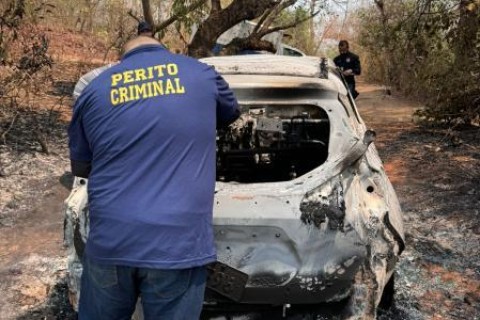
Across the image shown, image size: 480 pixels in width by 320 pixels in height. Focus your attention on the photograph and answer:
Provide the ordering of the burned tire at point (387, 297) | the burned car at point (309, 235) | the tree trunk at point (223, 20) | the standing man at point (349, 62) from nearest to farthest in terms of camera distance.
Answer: the burned car at point (309, 235) → the burned tire at point (387, 297) → the tree trunk at point (223, 20) → the standing man at point (349, 62)

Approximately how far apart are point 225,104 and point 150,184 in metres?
0.52

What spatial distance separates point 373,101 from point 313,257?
1325cm

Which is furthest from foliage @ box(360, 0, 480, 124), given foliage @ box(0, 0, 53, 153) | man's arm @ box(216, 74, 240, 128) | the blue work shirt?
the blue work shirt

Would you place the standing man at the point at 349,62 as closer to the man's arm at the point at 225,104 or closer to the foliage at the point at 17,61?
the foliage at the point at 17,61

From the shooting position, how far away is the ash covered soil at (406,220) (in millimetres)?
4084

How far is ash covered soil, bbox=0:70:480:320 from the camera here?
13.4ft

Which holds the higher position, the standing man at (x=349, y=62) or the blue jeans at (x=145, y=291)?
the standing man at (x=349, y=62)

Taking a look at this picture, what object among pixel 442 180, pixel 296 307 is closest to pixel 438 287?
pixel 296 307

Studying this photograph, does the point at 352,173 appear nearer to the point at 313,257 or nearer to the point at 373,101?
the point at 313,257

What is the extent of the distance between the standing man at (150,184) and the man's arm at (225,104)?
0.08 m

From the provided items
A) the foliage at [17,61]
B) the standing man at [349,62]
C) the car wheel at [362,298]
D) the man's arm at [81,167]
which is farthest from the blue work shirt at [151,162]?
the standing man at [349,62]

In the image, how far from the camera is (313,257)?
3.04 m

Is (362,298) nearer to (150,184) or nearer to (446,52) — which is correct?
(150,184)

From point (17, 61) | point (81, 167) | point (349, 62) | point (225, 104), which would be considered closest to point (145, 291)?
point (81, 167)
